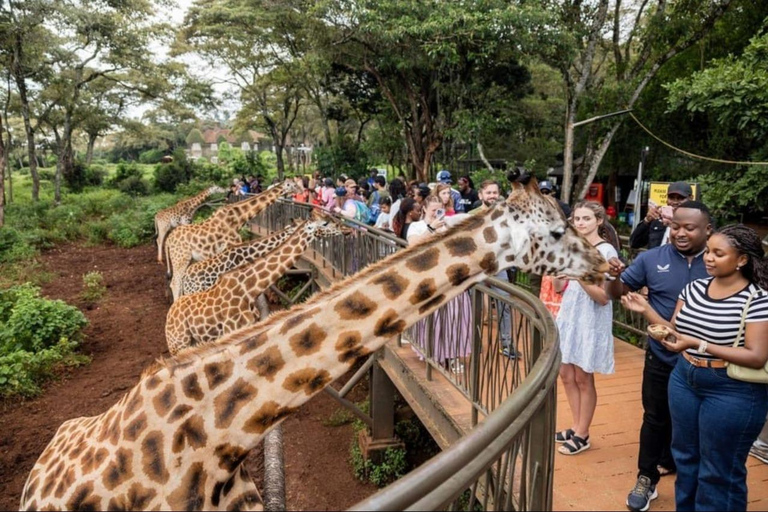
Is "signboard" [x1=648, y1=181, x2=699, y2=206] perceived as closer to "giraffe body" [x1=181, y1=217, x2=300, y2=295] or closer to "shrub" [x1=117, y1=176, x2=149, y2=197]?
"giraffe body" [x1=181, y1=217, x2=300, y2=295]

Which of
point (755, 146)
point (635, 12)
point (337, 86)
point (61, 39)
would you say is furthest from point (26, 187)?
point (755, 146)

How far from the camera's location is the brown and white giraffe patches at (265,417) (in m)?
2.58

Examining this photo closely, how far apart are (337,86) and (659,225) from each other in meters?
19.1

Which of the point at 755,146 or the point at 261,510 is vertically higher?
the point at 755,146

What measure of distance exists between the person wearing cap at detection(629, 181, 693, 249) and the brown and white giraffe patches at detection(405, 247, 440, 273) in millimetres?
2559

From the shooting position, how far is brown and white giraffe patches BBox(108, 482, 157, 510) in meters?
2.56

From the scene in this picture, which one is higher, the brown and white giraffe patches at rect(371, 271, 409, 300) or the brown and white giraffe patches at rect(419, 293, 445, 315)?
the brown and white giraffe patches at rect(371, 271, 409, 300)

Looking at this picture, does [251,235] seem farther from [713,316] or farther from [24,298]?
[713,316]

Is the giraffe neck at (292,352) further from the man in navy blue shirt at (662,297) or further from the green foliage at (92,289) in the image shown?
the green foliage at (92,289)

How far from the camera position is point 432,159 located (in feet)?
65.7

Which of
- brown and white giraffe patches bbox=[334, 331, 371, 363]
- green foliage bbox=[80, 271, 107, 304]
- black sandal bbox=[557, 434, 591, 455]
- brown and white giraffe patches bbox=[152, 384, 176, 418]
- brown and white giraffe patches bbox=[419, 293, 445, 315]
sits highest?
brown and white giraffe patches bbox=[419, 293, 445, 315]

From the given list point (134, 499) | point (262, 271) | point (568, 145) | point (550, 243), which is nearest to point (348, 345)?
point (134, 499)

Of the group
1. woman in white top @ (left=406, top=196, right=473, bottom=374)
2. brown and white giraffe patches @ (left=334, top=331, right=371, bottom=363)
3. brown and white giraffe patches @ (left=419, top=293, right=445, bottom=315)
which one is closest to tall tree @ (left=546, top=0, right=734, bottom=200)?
woman in white top @ (left=406, top=196, right=473, bottom=374)

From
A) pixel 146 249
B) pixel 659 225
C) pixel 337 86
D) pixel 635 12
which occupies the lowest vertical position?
pixel 146 249
